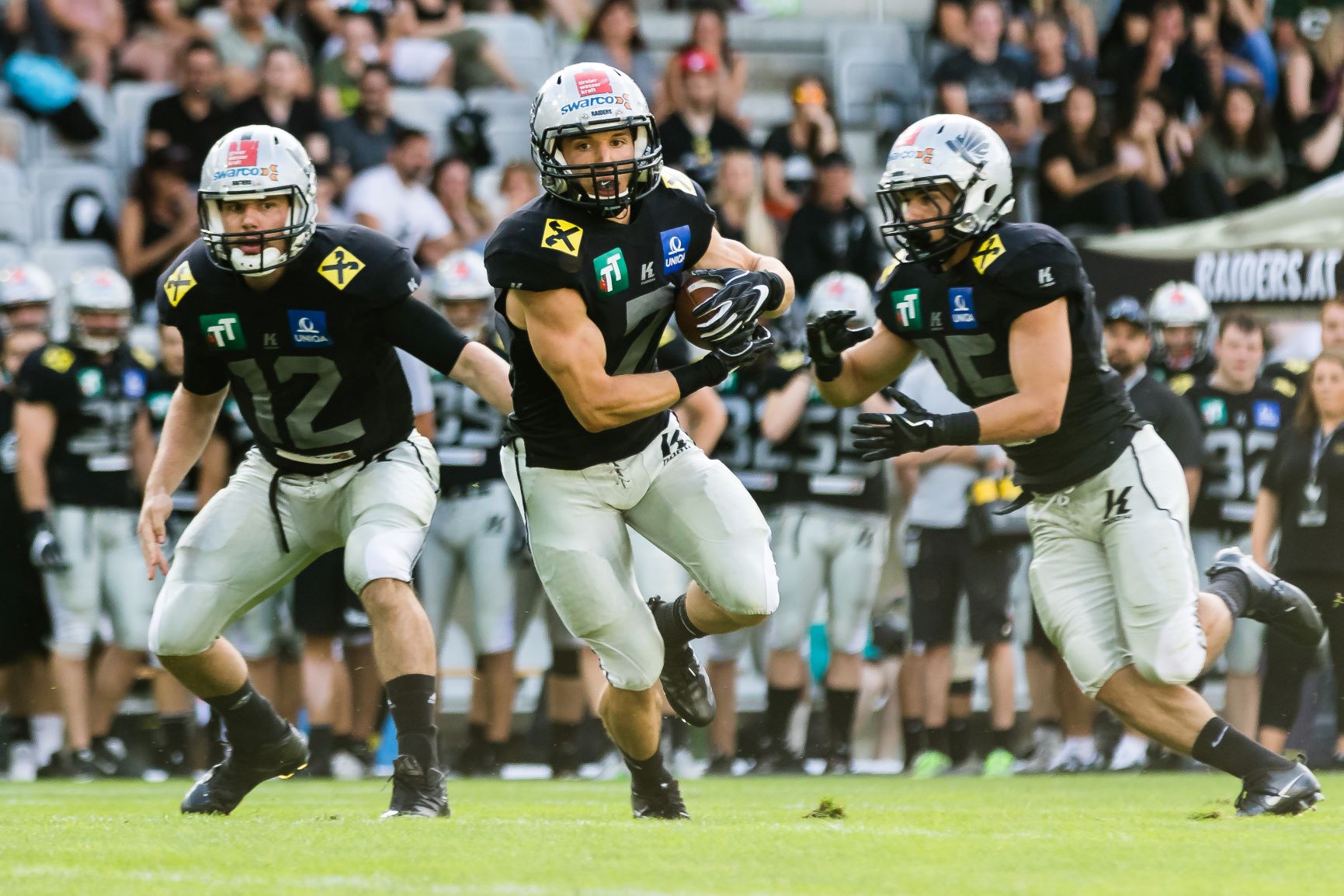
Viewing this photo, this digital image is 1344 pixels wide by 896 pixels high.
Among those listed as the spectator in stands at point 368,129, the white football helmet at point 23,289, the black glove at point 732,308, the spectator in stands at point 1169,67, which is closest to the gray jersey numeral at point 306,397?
the black glove at point 732,308

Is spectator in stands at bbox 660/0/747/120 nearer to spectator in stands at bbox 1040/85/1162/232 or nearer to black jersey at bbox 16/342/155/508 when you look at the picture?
spectator in stands at bbox 1040/85/1162/232

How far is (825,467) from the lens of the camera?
843 centimetres

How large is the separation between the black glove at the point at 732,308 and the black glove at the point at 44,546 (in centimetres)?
413

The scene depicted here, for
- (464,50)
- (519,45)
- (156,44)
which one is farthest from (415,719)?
(519,45)

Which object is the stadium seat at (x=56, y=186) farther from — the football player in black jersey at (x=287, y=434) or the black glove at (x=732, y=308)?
the black glove at (x=732, y=308)

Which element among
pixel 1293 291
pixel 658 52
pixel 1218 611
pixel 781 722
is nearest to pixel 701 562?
pixel 1218 611

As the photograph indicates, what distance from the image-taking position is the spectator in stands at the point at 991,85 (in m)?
10.6

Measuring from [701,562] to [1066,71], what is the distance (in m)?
7.19

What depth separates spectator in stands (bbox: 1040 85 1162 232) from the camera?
10.2 meters

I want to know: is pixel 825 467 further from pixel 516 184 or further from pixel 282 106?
pixel 282 106

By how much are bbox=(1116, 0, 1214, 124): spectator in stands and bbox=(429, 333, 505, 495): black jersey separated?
4.81 meters

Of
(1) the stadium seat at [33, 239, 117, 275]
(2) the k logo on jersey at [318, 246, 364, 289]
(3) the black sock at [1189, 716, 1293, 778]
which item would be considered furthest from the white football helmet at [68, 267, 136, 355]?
(3) the black sock at [1189, 716, 1293, 778]

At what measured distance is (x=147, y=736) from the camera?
8.65 m

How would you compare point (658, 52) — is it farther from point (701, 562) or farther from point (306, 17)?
point (701, 562)
